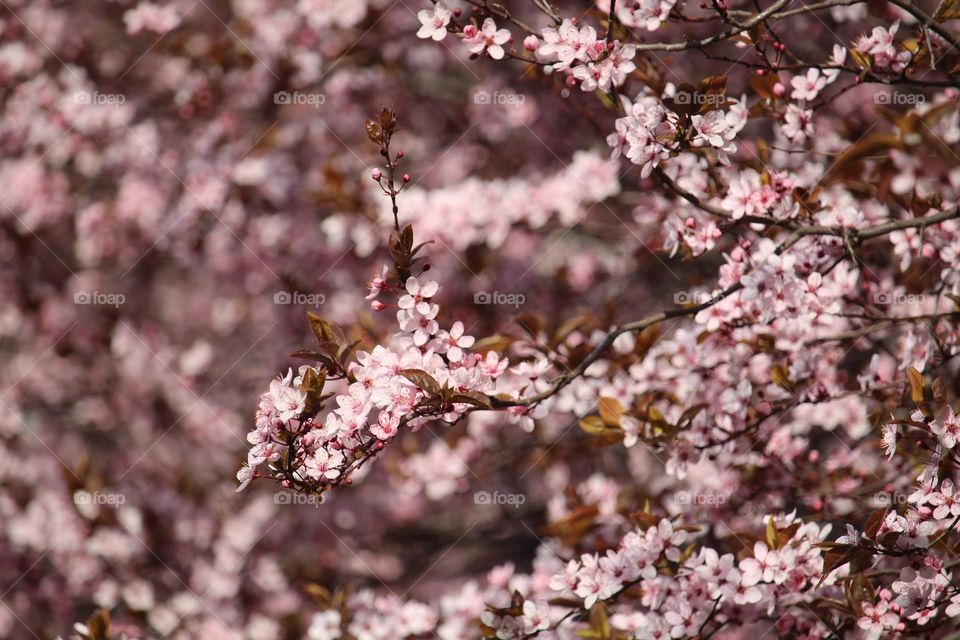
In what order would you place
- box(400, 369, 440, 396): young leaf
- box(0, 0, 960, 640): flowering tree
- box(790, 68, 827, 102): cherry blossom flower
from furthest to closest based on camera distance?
box(790, 68, 827, 102): cherry blossom flower, box(0, 0, 960, 640): flowering tree, box(400, 369, 440, 396): young leaf

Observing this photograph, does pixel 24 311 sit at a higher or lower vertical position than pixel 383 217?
lower

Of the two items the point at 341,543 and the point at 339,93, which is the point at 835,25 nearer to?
the point at 339,93

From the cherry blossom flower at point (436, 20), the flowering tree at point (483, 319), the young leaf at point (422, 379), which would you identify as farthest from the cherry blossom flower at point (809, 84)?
the young leaf at point (422, 379)

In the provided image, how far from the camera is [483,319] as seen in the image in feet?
14.3

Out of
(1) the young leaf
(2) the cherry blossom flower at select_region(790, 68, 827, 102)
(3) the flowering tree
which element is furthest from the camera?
(2) the cherry blossom flower at select_region(790, 68, 827, 102)

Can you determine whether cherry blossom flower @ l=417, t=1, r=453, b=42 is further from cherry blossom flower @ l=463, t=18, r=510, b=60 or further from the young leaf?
the young leaf

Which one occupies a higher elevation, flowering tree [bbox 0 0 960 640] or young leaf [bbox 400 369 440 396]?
young leaf [bbox 400 369 440 396]

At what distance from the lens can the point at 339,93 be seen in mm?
5121

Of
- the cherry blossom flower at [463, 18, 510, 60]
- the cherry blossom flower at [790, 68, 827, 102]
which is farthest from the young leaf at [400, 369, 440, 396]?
the cherry blossom flower at [790, 68, 827, 102]

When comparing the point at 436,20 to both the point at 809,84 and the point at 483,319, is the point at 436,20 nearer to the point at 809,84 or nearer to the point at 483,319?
the point at 809,84

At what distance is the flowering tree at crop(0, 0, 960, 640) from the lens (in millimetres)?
2230

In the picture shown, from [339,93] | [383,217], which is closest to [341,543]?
[383,217]

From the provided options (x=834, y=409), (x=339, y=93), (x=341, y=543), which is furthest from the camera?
(x=341, y=543)

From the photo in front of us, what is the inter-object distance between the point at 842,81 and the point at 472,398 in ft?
10.3
